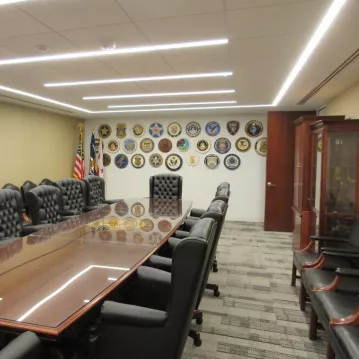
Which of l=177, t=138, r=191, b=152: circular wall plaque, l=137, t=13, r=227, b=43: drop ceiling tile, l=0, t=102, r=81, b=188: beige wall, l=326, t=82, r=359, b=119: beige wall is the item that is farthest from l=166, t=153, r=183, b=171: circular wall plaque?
l=137, t=13, r=227, b=43: drop ceiling tile

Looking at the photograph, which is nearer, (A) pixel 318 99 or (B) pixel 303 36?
(B) pixel 303 36

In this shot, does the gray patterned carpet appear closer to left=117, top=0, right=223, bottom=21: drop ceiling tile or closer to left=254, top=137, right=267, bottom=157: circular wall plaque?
left=117, top=0, right=223, bottom=21: drop ceiling tile

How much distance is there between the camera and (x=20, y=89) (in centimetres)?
441

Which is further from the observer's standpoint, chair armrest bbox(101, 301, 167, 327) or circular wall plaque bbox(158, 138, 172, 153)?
circular wall plaque bbox(158, 138, 172, 153)

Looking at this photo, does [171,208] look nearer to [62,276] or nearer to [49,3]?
[62,276]

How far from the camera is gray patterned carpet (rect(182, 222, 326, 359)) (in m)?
2.26

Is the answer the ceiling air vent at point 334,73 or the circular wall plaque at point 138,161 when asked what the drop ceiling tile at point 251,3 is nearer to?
the ceiling air vent at point 334,73

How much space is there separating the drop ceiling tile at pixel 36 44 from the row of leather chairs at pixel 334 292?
115 inches

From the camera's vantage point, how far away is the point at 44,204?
155 inches

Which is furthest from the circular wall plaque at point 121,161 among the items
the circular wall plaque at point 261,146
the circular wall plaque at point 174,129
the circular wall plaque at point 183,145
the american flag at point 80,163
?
the circular wall plaque at point 261,146

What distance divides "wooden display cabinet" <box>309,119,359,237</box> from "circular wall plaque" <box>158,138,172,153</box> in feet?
13.7

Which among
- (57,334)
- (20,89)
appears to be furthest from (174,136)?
(57,334)

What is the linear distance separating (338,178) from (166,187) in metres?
3.10

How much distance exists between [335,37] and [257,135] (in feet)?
14.1
